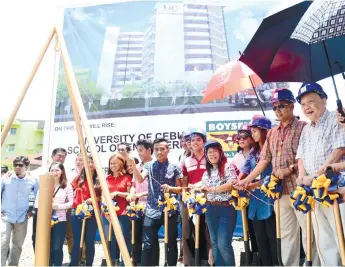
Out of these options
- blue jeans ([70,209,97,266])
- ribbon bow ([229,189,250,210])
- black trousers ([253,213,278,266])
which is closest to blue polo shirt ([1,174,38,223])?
blue jeans ([70,209,97,266])

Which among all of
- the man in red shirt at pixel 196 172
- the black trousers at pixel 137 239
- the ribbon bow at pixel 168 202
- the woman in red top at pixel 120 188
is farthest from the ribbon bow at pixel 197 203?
the woman in red top at pixel 120 188

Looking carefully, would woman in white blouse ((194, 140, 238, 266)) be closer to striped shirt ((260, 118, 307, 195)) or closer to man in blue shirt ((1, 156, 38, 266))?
striped shirt ((260, 118, 307, 195))

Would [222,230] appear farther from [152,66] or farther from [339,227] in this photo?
[152,66]

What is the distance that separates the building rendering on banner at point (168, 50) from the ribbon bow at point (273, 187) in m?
4.11

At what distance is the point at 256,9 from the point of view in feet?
24.3

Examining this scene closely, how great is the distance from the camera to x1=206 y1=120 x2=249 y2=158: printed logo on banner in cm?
717

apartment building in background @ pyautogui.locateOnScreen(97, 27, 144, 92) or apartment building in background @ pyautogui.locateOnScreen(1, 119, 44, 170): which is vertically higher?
apartment building in background @ pyautogui.locateOnScreen(97, 27, 144, 92)

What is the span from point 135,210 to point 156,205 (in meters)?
0.40

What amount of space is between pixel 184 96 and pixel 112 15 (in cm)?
205

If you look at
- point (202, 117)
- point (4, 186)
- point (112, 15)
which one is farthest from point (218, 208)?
point (112, 15)

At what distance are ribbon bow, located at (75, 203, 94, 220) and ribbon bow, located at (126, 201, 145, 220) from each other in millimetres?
516

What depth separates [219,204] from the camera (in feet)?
12.9

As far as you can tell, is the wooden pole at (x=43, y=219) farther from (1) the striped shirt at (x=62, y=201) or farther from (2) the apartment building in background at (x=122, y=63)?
(2) the apartment building in background at (x=122, y=63)

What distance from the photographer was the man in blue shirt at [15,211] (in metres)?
5.23
